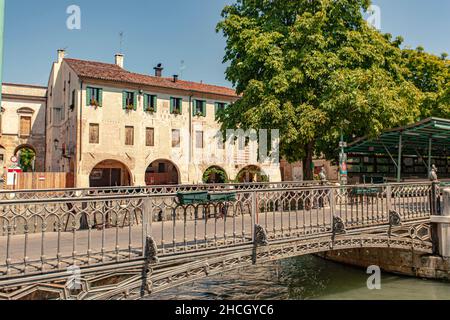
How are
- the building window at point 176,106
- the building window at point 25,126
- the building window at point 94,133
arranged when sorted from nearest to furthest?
the building window at point 94,133 → the building window at point 176,106 → the building window at point 25,126

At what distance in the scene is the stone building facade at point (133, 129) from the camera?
2664 centimetres

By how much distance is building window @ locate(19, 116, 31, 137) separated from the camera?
122 feet

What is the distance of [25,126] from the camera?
37438mm

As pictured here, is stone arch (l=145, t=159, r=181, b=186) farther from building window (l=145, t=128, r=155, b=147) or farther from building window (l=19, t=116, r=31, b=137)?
building window (l=19, t=116, r=31, b=137)

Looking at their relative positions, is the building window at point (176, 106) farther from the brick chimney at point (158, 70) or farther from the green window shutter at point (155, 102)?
the brick chimney at point (158, 70)

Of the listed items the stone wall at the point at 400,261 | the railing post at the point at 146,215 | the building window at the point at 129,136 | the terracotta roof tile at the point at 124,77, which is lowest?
the stone wall at the point at 400,261

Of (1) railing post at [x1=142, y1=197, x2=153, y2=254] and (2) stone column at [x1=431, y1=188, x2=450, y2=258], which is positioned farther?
(2) stone column at [x1=431, y1=188, x2=450, y2=258]

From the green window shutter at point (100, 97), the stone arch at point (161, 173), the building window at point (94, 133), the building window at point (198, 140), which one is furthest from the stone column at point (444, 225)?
the stone arch at point (161, 173)

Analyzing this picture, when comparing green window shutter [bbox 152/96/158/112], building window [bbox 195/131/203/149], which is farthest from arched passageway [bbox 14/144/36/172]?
building window [bbox 195/131/203/149]

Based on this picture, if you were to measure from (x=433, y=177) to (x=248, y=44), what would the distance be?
840 centimetres

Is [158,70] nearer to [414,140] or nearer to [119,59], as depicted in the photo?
[119,59]

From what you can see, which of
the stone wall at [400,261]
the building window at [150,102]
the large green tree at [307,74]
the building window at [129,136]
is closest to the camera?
the stone wall at [400,261]
